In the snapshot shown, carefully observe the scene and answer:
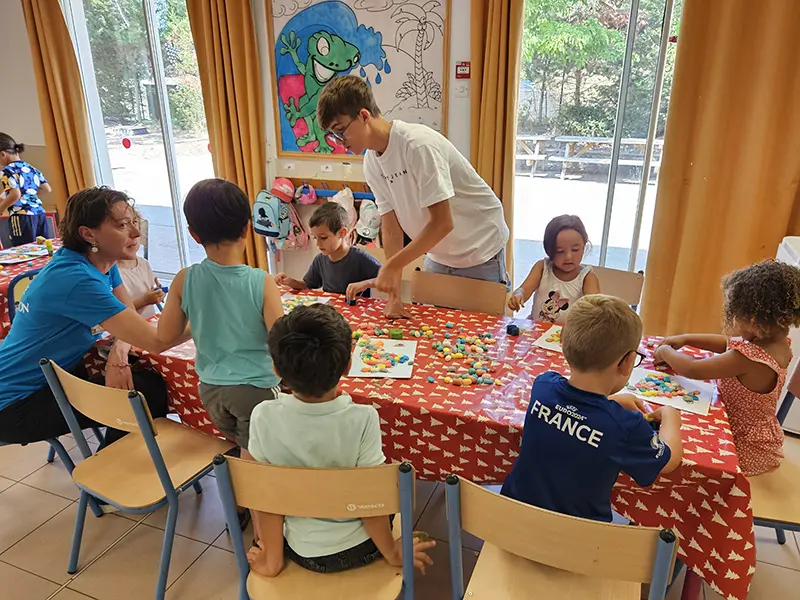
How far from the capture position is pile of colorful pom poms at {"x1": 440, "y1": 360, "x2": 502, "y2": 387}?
159 centimetres

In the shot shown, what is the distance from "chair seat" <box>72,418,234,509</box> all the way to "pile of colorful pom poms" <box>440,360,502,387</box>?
0.77 meters

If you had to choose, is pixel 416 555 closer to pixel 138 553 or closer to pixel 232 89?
pixel 138 553

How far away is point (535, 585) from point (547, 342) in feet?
2.69

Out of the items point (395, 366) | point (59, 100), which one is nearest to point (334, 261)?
point (395, 366)

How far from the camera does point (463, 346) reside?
5.98 feet

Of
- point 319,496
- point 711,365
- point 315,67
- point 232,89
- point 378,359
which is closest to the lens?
point 319,496

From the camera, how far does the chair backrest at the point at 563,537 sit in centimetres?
97

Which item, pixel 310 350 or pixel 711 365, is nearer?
pixel 310 350

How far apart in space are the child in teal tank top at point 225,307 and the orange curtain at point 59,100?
3.80 meters

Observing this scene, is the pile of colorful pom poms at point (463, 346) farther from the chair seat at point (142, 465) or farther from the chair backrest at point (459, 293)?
the chair seat at point (142, 465)

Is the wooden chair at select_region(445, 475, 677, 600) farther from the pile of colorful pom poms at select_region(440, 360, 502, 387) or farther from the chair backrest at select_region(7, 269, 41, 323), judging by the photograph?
the chair backrest at select_region(7, 269, 41, 323)

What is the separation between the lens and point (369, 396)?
1.53 m

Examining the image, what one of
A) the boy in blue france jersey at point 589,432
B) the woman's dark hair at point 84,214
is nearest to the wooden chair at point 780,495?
the boy in blue france jersey at point 589,432

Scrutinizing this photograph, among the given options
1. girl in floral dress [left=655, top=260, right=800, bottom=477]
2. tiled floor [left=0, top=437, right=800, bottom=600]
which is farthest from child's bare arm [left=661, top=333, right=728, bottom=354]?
tiled floor [left=0, top=437, right=800, bottom=600]
